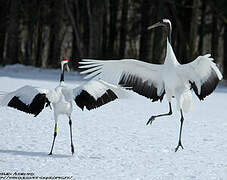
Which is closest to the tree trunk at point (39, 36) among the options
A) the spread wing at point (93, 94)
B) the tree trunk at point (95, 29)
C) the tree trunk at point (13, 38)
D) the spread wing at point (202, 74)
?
the tree trunk at point (13, 38)

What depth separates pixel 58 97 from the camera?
23.6 ft

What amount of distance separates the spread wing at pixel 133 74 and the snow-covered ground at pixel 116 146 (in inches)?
33.8

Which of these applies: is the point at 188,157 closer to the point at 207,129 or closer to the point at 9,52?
the point at 207,129

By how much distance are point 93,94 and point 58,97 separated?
0.50 m

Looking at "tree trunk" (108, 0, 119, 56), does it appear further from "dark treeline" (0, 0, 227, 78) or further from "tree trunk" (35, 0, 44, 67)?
"tree trunk" (35, 0, 44, 67)

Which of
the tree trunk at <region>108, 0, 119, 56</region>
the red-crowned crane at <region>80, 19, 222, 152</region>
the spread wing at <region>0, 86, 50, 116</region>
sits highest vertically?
the tree trunk at <region>108, 0, 119, 56</region>

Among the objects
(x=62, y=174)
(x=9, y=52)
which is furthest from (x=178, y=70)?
(x=9, y=52)

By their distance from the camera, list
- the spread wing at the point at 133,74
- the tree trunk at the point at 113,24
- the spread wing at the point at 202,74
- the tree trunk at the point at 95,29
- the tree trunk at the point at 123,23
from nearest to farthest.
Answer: the spread wing at the point at 202,74 < the spread wing at the point at 133,74 < the tree trunk at the point at 95,29 < the tree trunk at the point at 123,23 < the tree trunk at the point at 113,24

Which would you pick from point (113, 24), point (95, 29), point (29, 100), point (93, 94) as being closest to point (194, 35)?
point (95, 29)

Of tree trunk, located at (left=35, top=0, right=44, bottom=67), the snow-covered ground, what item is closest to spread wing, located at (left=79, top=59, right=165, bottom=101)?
the snow-covered ground

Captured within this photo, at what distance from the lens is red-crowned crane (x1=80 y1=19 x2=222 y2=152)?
8.14m

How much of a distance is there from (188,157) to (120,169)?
1384 millimetres

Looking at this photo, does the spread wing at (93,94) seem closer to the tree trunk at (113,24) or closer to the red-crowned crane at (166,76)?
the red-crowned crane at (166,76)

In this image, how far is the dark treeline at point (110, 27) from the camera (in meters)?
24.9
